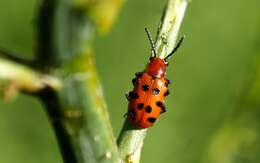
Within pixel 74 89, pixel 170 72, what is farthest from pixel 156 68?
pixel 170 72

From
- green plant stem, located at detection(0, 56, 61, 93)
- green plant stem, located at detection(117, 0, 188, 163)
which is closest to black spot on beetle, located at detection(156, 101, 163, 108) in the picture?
green plant stem, located at detection(117, 0, 188, 163)

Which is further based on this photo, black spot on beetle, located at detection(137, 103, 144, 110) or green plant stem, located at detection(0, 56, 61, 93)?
black spot on beetle, located at detection(137, 103, 144, 110)

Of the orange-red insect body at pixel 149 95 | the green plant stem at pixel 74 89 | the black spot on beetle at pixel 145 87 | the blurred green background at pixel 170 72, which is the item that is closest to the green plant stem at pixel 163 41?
the green plant stem at pixel 74 89

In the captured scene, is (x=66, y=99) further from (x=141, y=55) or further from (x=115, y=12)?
(x=141, y=55)

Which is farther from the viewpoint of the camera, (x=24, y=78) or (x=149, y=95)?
(x=149, y=95)

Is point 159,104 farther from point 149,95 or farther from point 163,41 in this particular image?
point 163,41

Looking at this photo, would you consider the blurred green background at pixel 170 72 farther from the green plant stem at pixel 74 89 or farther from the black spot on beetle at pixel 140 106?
the green plant stem at pixel 74 89

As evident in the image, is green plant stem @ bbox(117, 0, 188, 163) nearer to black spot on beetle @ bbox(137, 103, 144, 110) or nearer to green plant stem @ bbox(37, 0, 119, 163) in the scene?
green plant stem @ bbox(37, 0, 119, 163)
